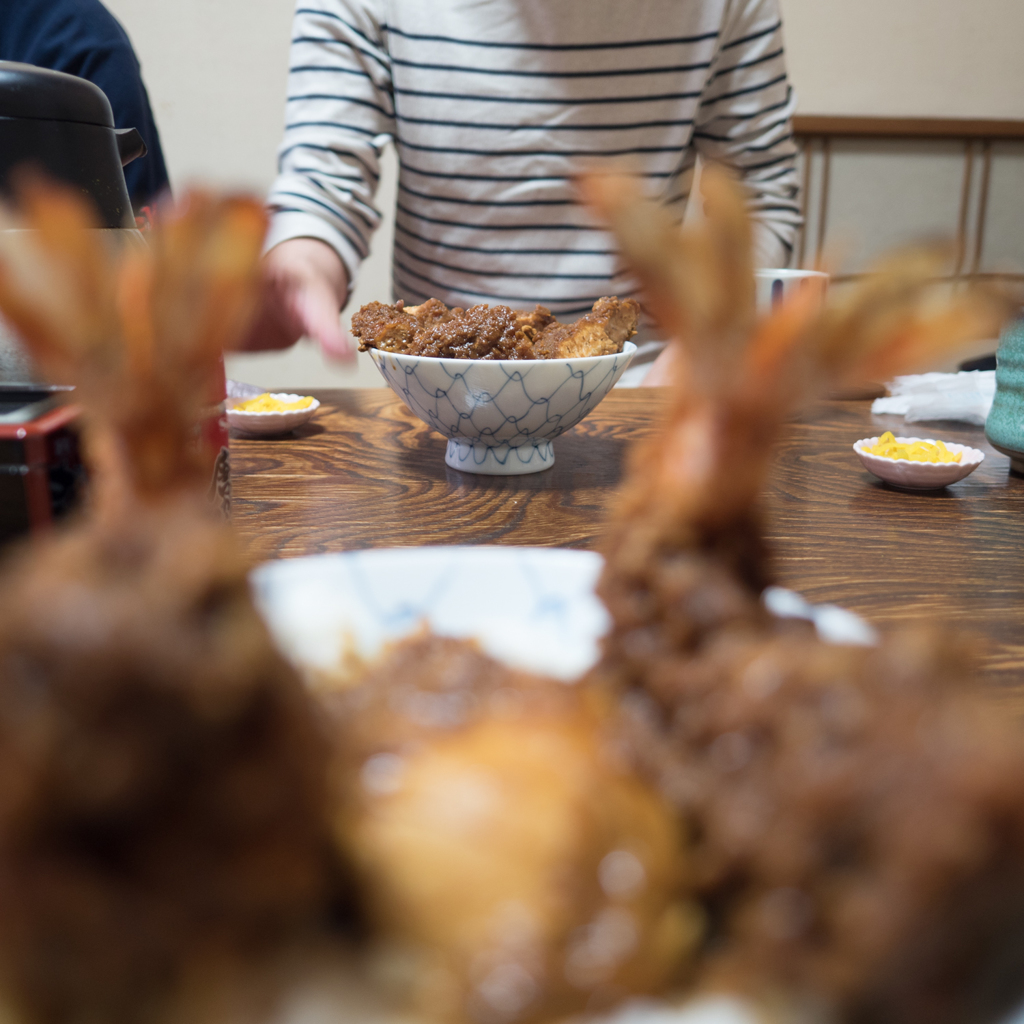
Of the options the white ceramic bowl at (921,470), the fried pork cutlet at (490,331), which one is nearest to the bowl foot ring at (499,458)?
the fried pork cutlet at (490,331)

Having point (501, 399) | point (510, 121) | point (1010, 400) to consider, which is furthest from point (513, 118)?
point (1010, 400)

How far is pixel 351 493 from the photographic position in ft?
3.12

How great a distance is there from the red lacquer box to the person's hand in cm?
70

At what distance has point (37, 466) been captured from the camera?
1.60ft

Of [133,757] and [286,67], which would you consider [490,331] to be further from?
[286,67]

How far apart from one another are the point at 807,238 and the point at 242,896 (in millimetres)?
3724

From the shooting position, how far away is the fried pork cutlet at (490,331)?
107cm

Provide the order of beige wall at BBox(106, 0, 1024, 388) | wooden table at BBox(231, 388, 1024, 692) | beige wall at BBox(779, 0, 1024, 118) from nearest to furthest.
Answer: wooden table at BBox(231, 388, 1024, 692) < beige wall at BBox(106, 0, 1024, 388) < beige wall at BBox(779, 0, 1024, 118)

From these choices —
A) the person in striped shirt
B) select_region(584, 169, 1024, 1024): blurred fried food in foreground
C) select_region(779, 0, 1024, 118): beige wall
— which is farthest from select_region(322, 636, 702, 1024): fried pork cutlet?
select_region(779, 0, 1024, 118): beige wall

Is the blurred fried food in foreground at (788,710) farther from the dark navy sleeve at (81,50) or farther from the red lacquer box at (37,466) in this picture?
the dark navy sleeve at (81,50)

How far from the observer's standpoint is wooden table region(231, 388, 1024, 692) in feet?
2.31

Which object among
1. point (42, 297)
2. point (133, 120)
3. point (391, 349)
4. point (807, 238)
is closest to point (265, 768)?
point (42, 297)

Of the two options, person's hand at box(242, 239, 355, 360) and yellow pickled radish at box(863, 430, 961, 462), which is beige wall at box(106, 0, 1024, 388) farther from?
yellow pickled radish at box(863, 430, 961, 462)

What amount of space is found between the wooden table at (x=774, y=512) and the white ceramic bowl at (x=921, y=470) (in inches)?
0.6
